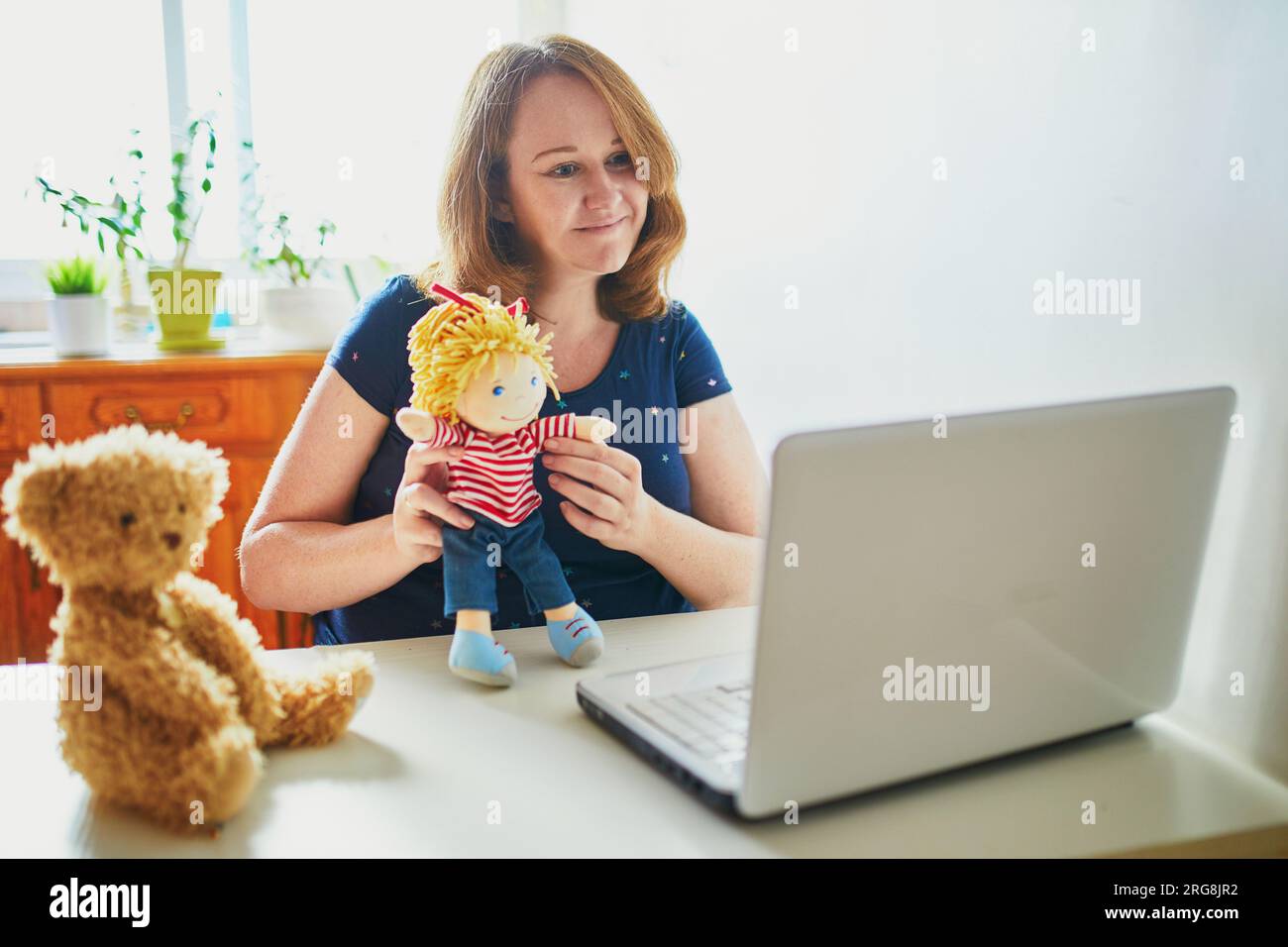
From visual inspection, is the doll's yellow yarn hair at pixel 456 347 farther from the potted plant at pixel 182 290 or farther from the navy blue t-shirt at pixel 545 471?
the potted plant at pixel 182 290

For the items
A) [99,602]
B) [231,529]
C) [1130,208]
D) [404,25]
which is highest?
[404,25]

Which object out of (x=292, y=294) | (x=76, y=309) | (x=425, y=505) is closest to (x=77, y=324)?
(x=76, y=309)

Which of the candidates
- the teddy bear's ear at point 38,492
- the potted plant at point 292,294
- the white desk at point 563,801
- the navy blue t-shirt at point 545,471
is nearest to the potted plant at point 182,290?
the potted plant at point 292,294

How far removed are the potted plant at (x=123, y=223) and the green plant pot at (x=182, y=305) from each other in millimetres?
134

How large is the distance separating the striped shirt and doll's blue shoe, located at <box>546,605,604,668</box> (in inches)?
4.6

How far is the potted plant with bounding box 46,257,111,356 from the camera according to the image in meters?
2.15

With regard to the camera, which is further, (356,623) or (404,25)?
(404,25)

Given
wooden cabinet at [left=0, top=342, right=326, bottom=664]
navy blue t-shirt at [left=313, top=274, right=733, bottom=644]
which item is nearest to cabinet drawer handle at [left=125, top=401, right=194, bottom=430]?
wooden cabinet at [left=0, top=342, right=326, bottom=664]

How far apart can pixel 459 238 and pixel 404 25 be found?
1605mm

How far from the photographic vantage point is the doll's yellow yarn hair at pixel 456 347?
0.82 m

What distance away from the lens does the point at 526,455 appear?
0.90 meters
